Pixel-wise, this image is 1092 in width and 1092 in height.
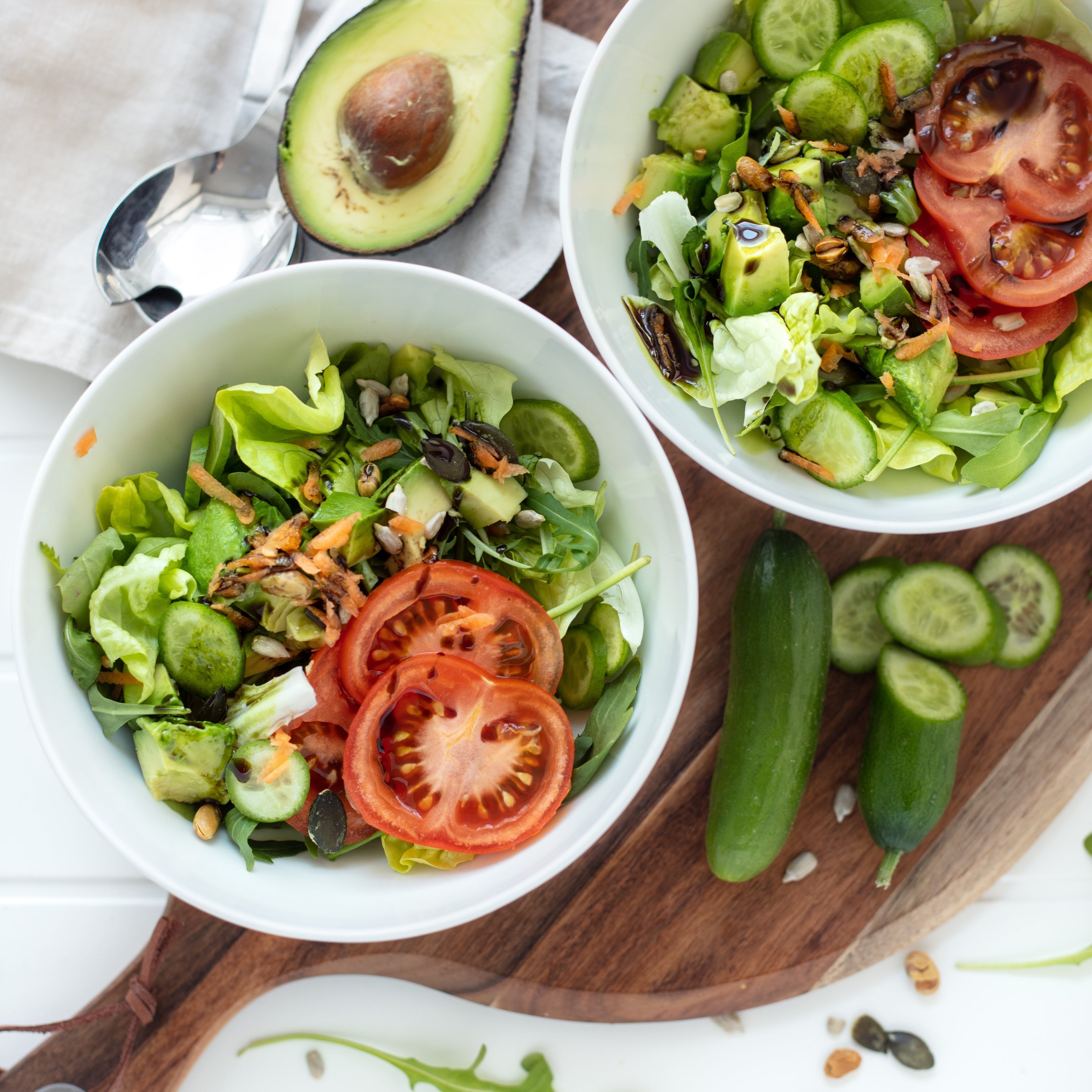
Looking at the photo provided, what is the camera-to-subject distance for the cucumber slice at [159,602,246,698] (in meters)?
1.35

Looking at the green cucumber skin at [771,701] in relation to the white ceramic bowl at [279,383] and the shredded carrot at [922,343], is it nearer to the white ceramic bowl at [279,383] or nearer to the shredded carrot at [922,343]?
the white ceramic bowl at [279,383]

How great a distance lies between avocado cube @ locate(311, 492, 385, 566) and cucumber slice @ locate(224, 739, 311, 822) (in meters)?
0.30

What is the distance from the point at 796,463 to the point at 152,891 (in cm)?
155

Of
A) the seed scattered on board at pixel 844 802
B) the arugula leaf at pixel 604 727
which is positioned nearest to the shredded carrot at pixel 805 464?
the arugula leaf at pixel 604 727

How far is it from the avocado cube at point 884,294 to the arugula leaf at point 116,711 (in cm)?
125

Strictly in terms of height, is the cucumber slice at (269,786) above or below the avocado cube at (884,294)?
below

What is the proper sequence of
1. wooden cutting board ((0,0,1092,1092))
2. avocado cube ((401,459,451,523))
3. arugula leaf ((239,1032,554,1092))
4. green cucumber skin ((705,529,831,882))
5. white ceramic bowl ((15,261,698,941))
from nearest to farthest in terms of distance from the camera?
white ceramic bowl ((15,261,698,941)) < avocado cube ((401,459,451,523)) < green cucumber skin ((705,529,831,882)) < wooden cutting board ((0,0,1092,1092)) < arugula leaf ((239,1032,554,1092))

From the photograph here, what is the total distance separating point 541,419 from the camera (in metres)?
1.51

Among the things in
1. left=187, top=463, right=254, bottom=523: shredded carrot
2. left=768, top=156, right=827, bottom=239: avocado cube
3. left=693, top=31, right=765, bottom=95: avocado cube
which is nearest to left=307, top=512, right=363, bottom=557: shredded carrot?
left=187, top=463, right=254, bottom=523: shredded carrot

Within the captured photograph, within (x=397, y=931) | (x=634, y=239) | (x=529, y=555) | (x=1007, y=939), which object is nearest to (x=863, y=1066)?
(x=1007, y=939)

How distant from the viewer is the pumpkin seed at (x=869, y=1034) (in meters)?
2.04

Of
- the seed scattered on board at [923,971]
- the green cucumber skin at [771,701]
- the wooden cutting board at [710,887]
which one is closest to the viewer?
the green cucumber skin at [771,701]

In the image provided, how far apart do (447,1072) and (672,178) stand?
181 centimetres

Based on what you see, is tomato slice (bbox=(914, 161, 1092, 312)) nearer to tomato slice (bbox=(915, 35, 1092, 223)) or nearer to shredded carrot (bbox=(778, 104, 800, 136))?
tomato slice (bbox=(915, 35, 1092, 223))
